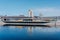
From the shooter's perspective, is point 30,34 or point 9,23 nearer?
point 30,34

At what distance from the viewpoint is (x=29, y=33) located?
2.77 m

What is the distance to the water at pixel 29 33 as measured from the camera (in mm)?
2643

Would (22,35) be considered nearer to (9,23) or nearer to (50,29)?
(9,23)

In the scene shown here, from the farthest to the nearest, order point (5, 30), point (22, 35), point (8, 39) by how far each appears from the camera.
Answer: point (5, 30)
point (22, 35)
point (8, 39)

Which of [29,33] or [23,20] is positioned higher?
[23,20]

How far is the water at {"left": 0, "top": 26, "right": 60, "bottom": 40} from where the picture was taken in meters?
2.64

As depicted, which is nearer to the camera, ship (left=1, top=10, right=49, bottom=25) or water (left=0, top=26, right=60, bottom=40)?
water (left=0, top=26, right=60, bottom=40)

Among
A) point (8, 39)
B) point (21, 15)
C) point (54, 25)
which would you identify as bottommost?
point (8, 39)

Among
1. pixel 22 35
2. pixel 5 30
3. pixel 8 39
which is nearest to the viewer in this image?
pixel 8 39

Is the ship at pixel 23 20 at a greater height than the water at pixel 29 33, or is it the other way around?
the ship at pixel 23 20

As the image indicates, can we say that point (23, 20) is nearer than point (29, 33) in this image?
No

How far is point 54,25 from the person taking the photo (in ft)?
9.82

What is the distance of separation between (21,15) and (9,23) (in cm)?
37

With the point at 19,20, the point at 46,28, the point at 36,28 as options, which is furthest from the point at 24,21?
the point at 46,28
